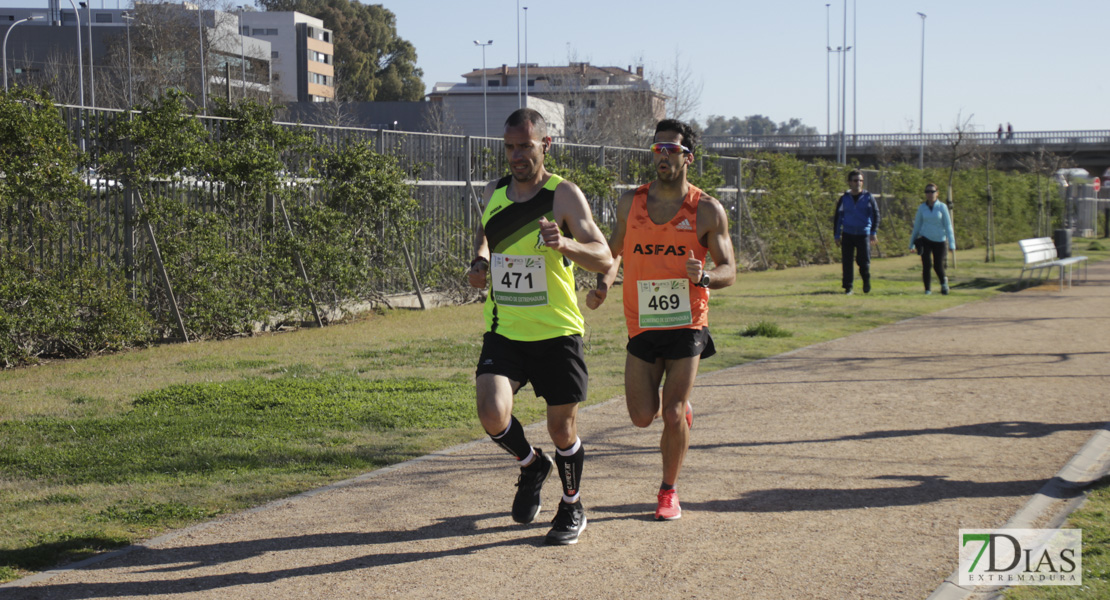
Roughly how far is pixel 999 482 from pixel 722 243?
2.20 m

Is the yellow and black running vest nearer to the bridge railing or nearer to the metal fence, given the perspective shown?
the metal fence

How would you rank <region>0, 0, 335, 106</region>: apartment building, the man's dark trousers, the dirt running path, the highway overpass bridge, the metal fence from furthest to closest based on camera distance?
the highway overpass bridge < <region>0, 0, 335, 106</region>: apartment building < the man's dark trousers < the metal fence < the dirt running path

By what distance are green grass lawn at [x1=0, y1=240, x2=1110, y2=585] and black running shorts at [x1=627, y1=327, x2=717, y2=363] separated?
78.0 inches

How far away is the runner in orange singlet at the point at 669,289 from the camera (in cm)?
545

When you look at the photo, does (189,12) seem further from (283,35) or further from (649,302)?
(649,302)

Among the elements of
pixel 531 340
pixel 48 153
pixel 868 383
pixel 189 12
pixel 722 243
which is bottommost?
pixel 868 383

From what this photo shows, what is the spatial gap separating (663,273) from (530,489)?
1.30 m

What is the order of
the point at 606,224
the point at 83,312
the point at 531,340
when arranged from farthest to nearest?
1. the point at 606,224
2. the point at 83,312
3. the point at 531,340

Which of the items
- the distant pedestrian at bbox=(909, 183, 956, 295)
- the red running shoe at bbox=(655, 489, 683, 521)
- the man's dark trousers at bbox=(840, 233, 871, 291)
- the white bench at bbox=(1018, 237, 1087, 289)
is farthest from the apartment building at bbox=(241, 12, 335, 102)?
the red running shoe at bbox=(655, 489, 683, 521)

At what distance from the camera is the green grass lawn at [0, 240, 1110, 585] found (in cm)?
555

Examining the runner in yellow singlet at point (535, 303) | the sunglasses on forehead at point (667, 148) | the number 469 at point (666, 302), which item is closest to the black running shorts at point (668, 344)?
the number 469 at point (666, 302)

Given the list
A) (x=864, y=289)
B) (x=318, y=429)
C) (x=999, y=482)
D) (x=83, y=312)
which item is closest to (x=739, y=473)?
(x=999, y=482)

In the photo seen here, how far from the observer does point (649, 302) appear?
556 cm

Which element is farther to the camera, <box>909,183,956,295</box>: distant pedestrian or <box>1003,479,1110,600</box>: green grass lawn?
<box>909,183,956,295</box>: distant pedestrian
